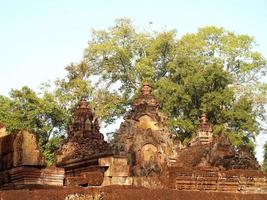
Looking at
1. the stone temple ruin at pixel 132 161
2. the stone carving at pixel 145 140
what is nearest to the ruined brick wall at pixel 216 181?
the stone temple ruin at pixel 132 161

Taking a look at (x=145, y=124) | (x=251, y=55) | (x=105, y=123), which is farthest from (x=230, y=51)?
(x=145, y=124)

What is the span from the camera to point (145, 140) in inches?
642

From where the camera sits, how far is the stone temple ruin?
8945 mm

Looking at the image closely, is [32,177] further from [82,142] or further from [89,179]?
[82,142]

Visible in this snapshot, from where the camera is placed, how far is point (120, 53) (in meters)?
40.7

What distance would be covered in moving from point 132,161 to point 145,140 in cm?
78

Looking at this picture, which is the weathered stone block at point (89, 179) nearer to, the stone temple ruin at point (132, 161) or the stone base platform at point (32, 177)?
the stone temple ruin at point (132, 161)

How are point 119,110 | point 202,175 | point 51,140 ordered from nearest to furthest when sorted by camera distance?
1. point 202,175
2. point 51,140
3. point 119,110

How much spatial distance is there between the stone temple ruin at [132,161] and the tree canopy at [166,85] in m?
14.1

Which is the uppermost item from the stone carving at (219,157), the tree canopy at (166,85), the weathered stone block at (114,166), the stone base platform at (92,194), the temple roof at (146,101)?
the tree canopy at (166,85)

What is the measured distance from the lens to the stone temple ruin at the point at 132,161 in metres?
8.95

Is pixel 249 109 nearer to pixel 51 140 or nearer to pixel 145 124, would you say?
pixel 51 140

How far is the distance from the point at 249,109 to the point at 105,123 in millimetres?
10739

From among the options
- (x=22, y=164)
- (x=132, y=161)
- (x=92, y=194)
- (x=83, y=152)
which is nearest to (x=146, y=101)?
(x=132, y=161)
